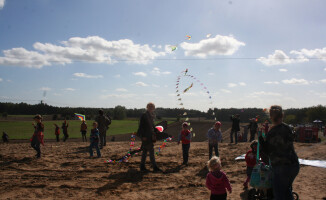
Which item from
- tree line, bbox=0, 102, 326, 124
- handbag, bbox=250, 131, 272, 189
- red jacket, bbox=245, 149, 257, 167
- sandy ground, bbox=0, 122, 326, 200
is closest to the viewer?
handbag, bbox=250, 131, 272, 189

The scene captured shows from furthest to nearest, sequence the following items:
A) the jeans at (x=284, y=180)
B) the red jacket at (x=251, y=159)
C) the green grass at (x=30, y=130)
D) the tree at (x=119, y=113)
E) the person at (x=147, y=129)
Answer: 1. the tree at (x=119, y=113)
2. the green grass at (x=30, y=130)
3. the person at (x=147, y=129)
4. the red jacket at (x=251, y=159)
5. the jeans at (x=284, y=180)

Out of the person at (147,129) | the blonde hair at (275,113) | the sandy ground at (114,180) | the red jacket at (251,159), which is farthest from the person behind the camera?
the person at (147,129)

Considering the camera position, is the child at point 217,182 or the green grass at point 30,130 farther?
the green grass at point 30,130

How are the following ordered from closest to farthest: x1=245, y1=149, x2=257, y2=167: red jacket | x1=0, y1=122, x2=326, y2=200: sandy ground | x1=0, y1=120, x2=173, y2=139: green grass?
x1=0, y1=122, x2=326, y2=200: sandy ground
x1=245, y1=149, x2=257, y2=167: red jacket
x1=0, y1=120, x2=173, y2=139: green grass

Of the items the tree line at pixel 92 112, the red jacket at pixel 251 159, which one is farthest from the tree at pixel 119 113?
the red jacket at pixel 251 159

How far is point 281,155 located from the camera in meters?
3.54

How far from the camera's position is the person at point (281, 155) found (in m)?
3.48

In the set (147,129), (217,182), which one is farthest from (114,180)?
(217,182)

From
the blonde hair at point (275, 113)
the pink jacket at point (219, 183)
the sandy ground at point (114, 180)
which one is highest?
the blonde hair at point (275, 113)

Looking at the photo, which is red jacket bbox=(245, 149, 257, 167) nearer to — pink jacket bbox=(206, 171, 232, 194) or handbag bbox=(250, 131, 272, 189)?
handbag bbox=(250, 131, 272, 189)

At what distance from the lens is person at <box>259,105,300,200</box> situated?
3477mm

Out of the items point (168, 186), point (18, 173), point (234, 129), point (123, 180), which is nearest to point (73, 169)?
point (18, 173)

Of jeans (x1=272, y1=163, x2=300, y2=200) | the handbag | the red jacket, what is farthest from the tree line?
jeans (x1=272, y1=163, x2=300, y2=200)

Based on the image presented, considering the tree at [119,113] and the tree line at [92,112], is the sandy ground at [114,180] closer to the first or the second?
the tree line at [92,112]
